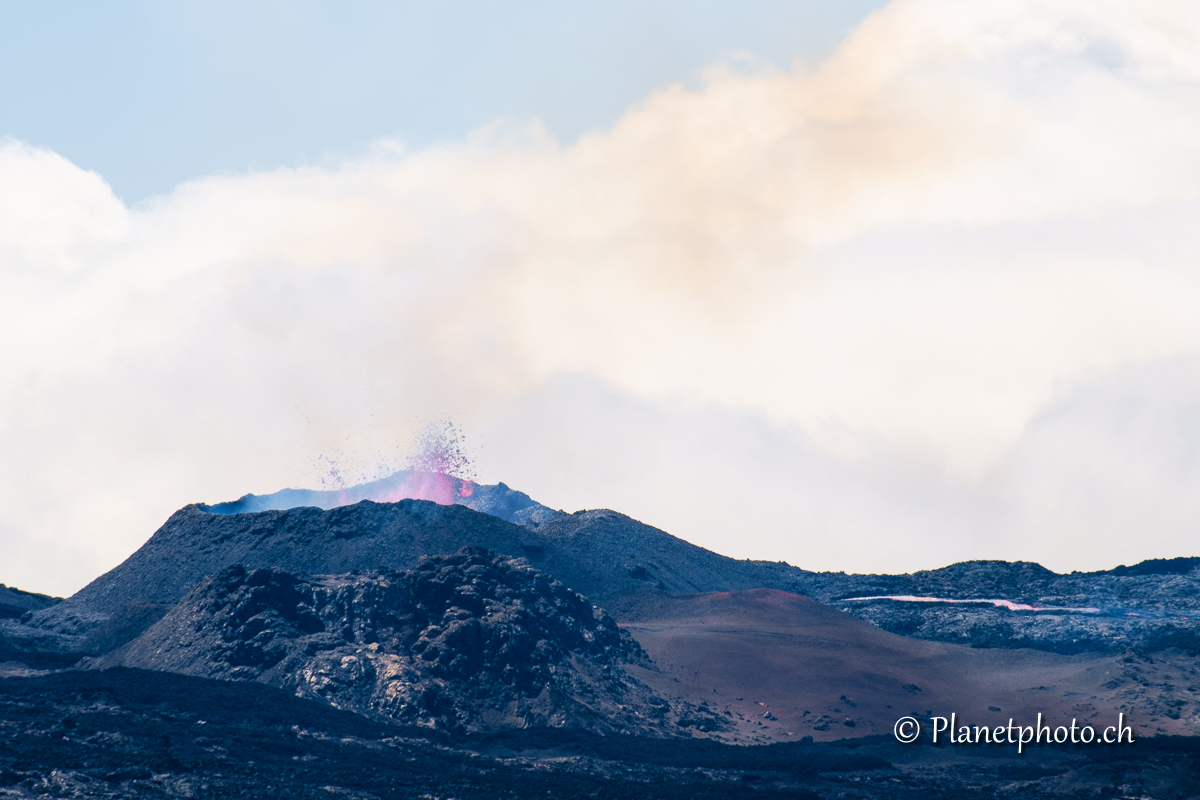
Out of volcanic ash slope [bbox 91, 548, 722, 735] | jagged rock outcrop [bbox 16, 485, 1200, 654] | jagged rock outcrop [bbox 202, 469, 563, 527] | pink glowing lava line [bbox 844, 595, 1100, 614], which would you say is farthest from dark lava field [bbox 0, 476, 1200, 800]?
jagged rock outcrop [bbox 202, 469, 563, 527]

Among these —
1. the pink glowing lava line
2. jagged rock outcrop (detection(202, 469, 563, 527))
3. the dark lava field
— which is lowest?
the dark lava field

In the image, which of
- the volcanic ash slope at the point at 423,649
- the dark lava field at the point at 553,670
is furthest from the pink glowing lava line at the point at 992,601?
the volcanic ash slope at the point at 423,649

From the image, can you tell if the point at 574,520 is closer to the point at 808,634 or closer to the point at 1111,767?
the point at 808,634

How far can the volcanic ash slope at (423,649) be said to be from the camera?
8888 centimetres

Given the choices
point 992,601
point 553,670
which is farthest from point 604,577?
point 992,601

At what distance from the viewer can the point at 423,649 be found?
95.1 m

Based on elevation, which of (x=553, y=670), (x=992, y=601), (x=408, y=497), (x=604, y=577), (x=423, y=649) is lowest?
(x=553, y=670)

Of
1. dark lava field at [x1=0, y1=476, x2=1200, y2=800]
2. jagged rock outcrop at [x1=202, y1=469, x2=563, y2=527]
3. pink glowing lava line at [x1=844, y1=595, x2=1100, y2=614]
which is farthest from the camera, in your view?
jagged rock outcrop at [x1=202, y1=469, x2=563, y2=527]

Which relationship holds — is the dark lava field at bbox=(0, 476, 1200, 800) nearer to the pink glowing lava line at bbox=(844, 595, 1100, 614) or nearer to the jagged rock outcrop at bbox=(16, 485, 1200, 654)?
the jagged rock outcrop at bbox=(16, 485, 1200, 654)

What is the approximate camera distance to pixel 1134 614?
124875mm

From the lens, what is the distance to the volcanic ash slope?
88875 mm

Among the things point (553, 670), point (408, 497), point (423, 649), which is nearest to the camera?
point (553, 670)

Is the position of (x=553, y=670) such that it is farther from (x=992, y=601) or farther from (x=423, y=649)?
(x=992, y=601)

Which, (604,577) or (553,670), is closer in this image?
(553,670)
